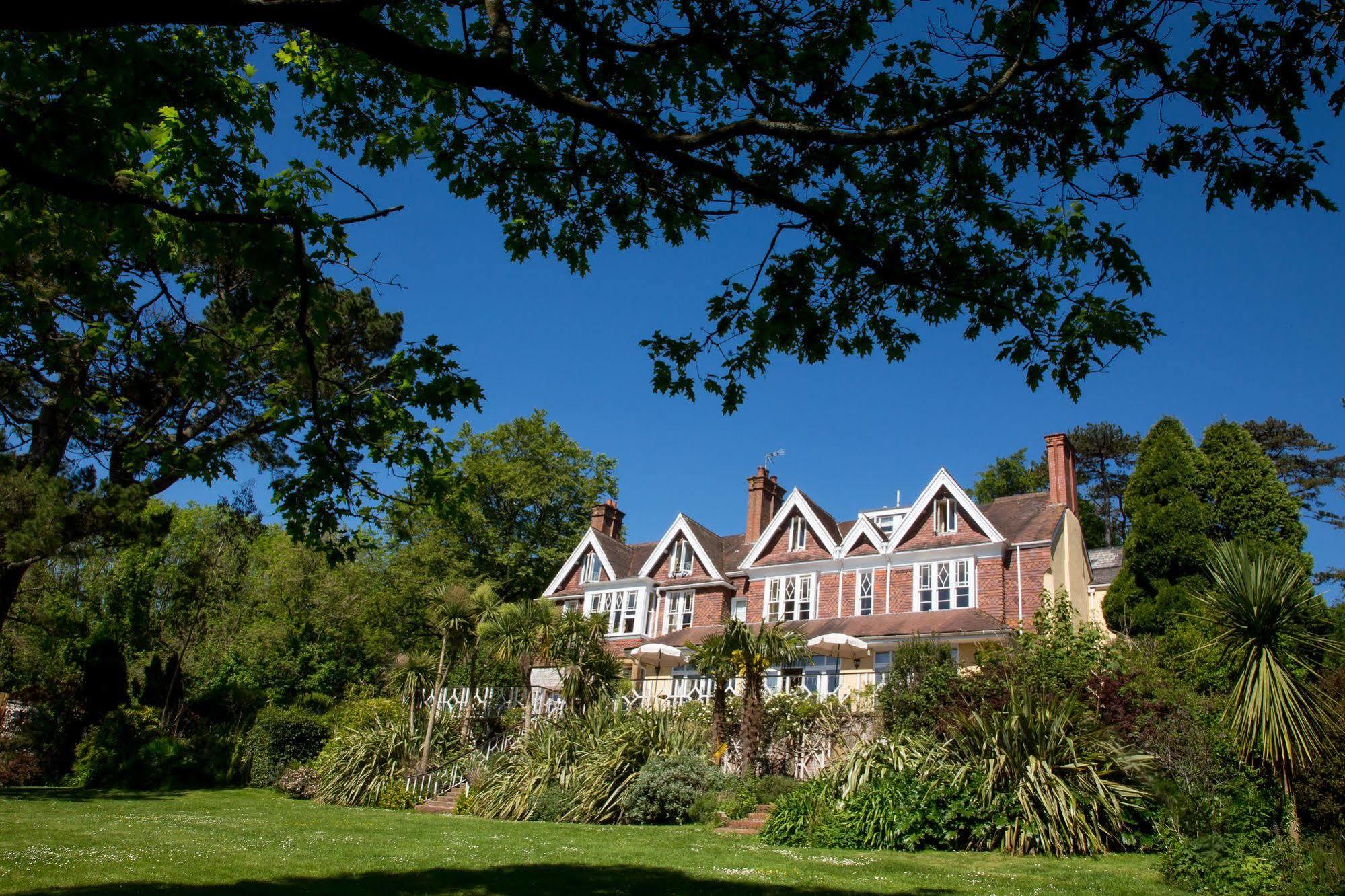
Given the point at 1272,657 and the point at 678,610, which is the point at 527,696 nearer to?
the point at 678,610

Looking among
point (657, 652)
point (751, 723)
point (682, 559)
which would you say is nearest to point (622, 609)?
point (682, 559)

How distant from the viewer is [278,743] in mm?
23734

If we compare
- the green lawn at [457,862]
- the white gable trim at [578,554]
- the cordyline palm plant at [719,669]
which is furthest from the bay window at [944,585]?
the green lawn at [457,862]

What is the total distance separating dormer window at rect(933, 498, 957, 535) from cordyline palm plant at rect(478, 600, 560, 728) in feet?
45.4

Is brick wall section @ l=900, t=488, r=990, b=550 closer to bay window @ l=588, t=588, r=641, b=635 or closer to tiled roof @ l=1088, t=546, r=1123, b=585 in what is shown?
tiled roof @ l=1088, t=546, r=1123, b=585

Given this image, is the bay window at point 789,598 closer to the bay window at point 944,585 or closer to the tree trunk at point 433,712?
the bay window at point 944,585

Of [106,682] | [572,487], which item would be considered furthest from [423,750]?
[572,487]

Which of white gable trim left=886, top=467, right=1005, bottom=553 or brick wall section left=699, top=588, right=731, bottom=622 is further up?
white gable trim left=886, top=467, right=1005, bottom=553

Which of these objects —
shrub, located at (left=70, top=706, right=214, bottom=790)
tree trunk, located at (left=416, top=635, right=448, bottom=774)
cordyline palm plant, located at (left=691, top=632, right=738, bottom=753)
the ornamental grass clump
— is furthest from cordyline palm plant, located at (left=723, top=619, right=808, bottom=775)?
shrub, located at (left=70, top=706, right=214, bottom=790)

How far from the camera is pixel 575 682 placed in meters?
23.1

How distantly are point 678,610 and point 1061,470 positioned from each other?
15.4 m

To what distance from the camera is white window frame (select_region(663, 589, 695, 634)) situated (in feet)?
115

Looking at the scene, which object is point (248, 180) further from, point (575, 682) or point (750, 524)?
point (750, 524)

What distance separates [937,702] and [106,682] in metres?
22.8
